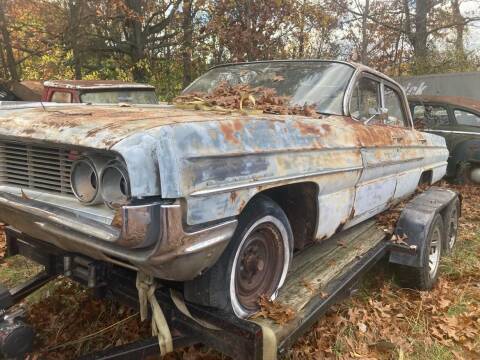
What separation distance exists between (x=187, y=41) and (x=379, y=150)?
1060cm

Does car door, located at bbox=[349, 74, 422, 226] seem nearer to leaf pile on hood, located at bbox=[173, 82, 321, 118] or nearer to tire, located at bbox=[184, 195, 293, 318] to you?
leaf pile on hood, located at bbox=[173, 82, 321, 118]

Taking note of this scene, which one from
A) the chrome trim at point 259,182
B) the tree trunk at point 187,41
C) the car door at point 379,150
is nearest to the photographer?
the chrome trim at point 259,182

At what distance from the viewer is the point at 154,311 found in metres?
2.26

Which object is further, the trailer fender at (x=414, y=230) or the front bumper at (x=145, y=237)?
the trailer fender at (x=414, y=230)

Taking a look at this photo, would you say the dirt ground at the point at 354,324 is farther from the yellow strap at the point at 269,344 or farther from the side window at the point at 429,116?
the side window at the point at 429,116

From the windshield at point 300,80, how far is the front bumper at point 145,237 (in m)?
1.72

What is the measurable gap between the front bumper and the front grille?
0.14 m

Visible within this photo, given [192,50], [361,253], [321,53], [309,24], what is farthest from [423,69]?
Answer: [361,253]

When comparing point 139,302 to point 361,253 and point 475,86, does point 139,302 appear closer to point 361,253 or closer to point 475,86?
point 361,253

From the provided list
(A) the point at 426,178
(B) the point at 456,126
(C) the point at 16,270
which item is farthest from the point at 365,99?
(B) the point at 456,126

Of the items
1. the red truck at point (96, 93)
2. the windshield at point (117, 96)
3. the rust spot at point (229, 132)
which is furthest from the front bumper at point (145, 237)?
the windshield at point (117, 96)

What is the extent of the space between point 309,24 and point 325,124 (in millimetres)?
10591

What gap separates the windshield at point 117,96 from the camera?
7.34m

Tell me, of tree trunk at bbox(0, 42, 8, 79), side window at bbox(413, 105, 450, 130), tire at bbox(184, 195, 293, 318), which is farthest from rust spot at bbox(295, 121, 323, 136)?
tree trunk at bbox(0, 42, 8, 79)
